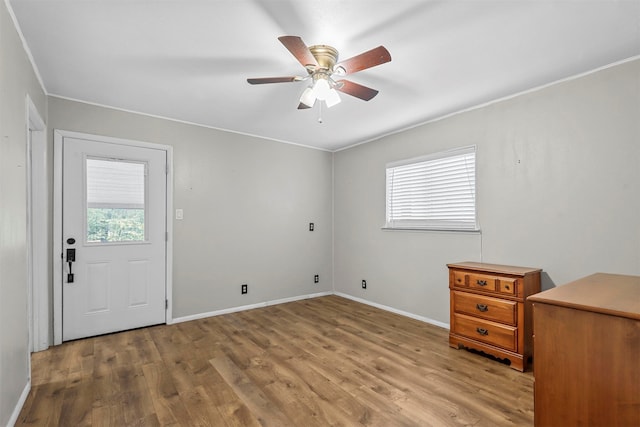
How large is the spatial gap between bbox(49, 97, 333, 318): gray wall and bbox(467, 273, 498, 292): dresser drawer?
259cm

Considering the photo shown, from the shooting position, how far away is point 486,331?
279cm

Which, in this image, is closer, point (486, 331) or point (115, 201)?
point (486, 331)

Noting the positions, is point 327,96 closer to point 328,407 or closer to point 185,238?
point 328,407

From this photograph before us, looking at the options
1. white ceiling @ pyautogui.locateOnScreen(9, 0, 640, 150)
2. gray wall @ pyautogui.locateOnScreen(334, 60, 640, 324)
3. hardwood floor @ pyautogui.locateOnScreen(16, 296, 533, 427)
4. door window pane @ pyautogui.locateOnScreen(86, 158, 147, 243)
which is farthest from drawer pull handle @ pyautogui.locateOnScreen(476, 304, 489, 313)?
door window pane @ pyautogui.locateOnScreen(86, 158, 147, 243)

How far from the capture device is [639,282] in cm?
194

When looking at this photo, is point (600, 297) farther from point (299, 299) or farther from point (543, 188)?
point (299, 299)

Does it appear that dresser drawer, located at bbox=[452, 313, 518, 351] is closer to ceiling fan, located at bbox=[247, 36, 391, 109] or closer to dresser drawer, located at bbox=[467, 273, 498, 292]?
dresser drawer, located at bbox=[467, 273, 498, 292]

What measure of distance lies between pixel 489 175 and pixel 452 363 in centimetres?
188

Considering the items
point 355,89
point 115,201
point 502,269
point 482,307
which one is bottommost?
point 482,307

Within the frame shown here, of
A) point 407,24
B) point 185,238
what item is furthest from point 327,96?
point 185,238

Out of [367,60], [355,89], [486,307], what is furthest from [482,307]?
[367,60]

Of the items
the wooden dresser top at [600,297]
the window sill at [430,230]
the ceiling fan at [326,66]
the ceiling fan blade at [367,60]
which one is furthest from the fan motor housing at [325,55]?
the window sill at [430,230]

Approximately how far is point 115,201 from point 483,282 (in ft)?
12.6

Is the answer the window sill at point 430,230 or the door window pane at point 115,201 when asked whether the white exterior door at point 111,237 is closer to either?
the door window pane at point 115,201
